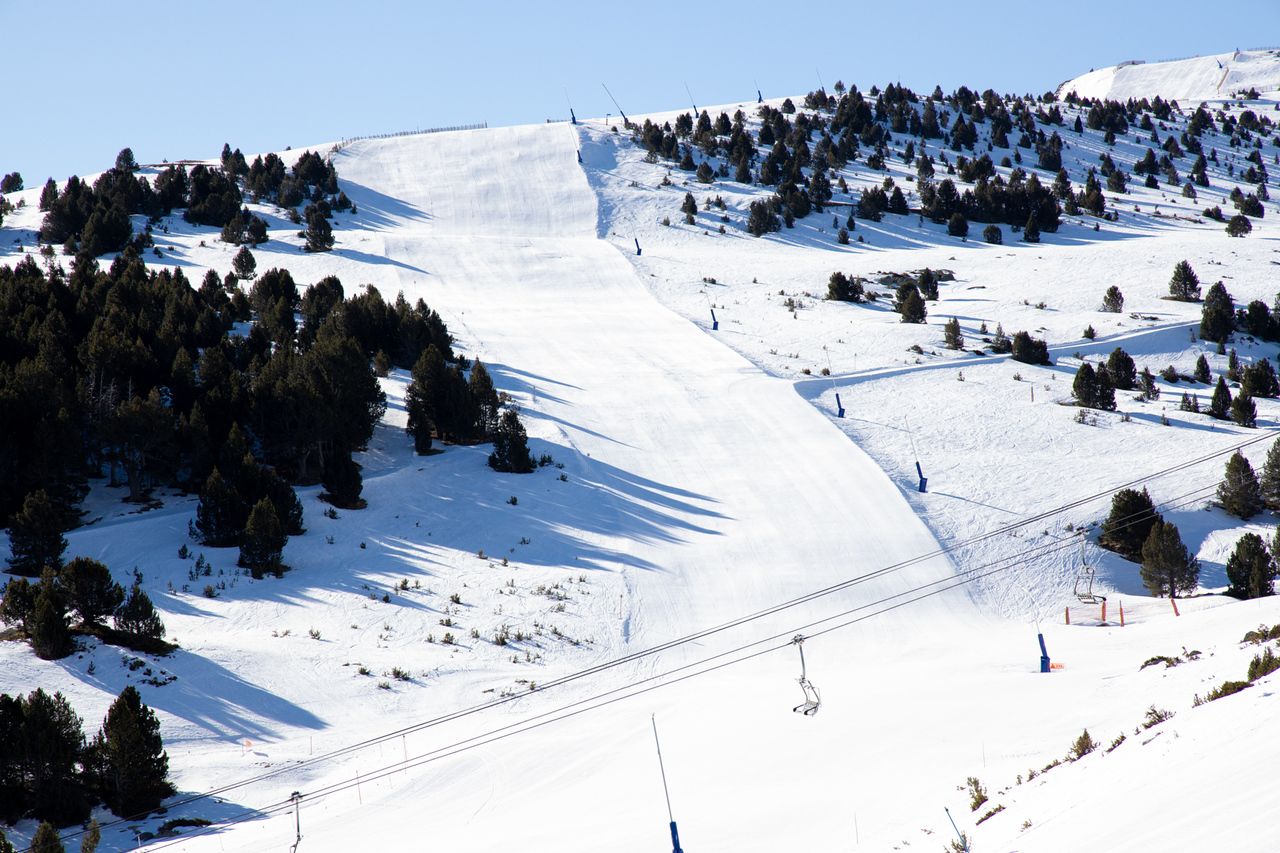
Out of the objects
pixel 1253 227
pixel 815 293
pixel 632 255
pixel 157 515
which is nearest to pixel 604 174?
pixel 632 255

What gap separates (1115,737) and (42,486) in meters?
25.6

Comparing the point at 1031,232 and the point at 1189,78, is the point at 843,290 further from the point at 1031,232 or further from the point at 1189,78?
the point at 1189,78

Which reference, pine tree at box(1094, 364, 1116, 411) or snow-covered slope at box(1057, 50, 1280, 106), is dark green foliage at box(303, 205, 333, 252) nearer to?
pine tree at box(1094, 364, 1116, 411)

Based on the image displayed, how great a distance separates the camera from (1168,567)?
23.1 m

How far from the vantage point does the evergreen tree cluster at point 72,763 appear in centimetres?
1424

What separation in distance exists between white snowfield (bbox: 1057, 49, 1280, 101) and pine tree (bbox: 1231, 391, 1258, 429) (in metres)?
110

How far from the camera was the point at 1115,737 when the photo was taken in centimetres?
1195

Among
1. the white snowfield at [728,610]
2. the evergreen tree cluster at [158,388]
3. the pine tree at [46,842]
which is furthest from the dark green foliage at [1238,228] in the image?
the pine tree at [46,842]

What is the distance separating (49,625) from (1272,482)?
1220 inches

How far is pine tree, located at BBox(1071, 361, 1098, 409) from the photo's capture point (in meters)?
35.3

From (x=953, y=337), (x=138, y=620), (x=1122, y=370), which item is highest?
(x=953, y=337)

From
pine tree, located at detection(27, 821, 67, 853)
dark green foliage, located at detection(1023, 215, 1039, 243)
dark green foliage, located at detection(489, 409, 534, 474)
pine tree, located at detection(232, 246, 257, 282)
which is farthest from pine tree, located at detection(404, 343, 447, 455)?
dark green foliage, located at detection(1023, 215, 1039, 243)

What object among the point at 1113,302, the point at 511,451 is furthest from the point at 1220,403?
the point at 511,451

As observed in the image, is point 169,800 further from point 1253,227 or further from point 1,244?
point 1253,227
